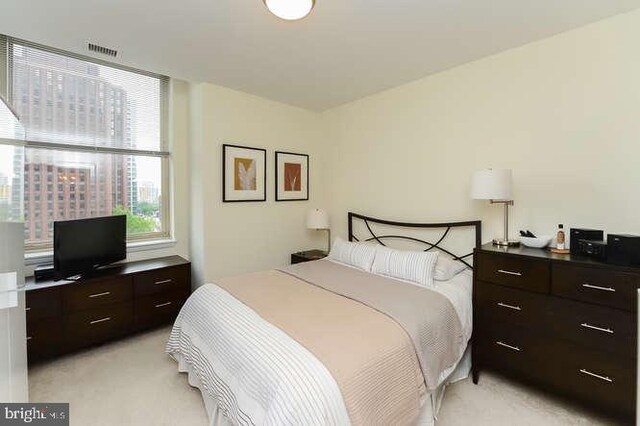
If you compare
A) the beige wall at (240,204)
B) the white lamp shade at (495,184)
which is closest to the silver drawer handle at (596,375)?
the white lamp shade at (495,184)

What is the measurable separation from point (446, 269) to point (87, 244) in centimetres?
314

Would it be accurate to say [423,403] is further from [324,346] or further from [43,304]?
[43,304]

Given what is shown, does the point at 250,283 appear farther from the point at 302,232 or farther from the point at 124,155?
the point at 124,155

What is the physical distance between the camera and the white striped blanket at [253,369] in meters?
1.26

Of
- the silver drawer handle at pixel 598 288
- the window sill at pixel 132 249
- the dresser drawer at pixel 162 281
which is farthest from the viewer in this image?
the dresser drawer at pixel 162 281

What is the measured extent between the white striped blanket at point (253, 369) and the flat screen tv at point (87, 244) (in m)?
1.23

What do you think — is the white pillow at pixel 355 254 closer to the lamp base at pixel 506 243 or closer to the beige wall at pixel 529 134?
the beige wall at pixel 529 134

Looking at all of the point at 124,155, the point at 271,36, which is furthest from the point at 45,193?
the point at 271,36

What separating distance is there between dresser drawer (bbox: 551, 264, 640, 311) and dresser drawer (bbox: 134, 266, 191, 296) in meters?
3.15

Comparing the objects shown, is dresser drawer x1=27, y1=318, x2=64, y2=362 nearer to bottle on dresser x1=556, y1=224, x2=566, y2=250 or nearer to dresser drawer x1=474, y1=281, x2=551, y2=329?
dresser drawer x1=474, y1=281, x2=551, y2=329

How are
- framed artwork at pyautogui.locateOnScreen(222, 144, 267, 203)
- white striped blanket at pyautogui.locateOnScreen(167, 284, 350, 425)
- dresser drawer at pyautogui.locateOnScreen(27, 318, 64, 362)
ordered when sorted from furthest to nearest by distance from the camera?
framed artwork at pyautogui.locateOnScreen(222, 144, 267, 203) → dresser drawer at pyautogui.locateOnScreen(27, 318, 64, 362) → white striped blanket at pyautogui.locateOnScreen(167, 284, 350, 425)

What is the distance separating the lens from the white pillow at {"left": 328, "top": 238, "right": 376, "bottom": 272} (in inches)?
116

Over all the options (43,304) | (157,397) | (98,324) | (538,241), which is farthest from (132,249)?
(538,241)

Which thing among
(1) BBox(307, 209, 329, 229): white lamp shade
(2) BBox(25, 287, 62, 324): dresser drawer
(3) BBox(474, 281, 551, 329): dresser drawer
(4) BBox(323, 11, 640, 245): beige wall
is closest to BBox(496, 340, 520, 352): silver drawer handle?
(3) BBox(474, 281, 551, 329): dresser drawer
